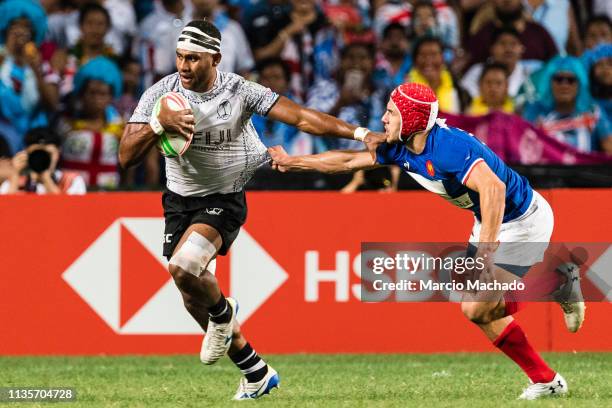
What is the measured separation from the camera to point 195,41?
9141mm

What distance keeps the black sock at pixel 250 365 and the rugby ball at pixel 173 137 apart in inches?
61.9

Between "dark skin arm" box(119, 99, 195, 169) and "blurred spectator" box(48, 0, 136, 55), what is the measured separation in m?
6.35

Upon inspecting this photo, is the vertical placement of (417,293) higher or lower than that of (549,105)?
lower

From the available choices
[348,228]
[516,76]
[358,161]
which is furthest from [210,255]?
[516,76]

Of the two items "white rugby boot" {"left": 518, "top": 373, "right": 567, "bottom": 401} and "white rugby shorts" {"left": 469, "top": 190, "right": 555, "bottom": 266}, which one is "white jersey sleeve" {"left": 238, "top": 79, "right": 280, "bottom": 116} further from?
"white rugby boot" {"left": 518, "top": 373, "right": 567, "bottom": 401}

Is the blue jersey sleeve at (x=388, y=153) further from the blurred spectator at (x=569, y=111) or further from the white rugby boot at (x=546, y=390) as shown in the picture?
the blurred spectator at (x=569, y=111)

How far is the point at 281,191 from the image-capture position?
1288 centimetres

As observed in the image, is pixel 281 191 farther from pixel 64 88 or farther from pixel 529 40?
pixel 529 40

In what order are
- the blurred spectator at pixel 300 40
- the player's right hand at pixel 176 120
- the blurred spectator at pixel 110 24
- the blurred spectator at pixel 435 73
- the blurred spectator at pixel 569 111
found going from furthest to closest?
the blurred spectator at pixel 300 40
the blurred spectator at pixel 110 24
the blurred spectator at pixel 435 73
the blurred spectator at pixel 569 111
the player's right hand at pixel 176 120

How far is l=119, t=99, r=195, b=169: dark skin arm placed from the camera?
8.76 meters

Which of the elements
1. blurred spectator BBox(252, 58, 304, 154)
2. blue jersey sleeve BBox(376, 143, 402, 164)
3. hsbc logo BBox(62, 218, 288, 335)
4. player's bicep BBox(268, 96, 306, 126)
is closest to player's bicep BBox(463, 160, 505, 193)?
blue jersey sleeve BBox(376, 143, 402, 164)

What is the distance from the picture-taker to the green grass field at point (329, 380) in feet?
30.2

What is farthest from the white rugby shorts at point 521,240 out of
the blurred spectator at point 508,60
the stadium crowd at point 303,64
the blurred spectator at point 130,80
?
the blurred spectator at point 130,80

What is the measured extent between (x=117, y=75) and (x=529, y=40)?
4.55m
